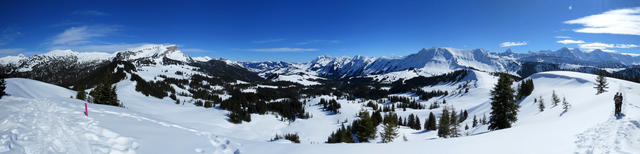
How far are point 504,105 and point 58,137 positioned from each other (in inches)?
1701

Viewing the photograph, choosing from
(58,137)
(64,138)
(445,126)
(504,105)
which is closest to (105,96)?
(58,137)

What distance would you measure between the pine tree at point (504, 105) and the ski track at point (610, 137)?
15.0 meters

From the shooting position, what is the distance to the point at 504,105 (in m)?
32.5

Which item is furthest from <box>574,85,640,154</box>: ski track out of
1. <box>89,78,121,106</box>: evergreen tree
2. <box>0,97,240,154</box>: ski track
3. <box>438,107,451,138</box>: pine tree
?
<box>89,78,121,106</box>: evergreen tree

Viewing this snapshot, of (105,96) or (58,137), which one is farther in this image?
(105,96)

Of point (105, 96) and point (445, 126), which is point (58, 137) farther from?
point (445, 126)

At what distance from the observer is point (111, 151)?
9.10 metres

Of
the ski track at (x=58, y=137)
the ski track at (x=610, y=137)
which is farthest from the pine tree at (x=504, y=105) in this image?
the ski track at (x=58, y=137)

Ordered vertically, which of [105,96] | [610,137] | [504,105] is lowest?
[105,96]

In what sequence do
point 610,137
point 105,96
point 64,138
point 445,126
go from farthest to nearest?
point 445,126 → point 105,96 → point 610,137 → point 64,138

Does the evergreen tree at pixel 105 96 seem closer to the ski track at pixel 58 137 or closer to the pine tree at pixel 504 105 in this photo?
the ski track at pixel 58 137

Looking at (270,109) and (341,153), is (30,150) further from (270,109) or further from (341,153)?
(270,109)

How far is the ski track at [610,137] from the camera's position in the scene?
11.2 m

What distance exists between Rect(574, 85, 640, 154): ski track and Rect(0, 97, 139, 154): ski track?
67.9 feet
